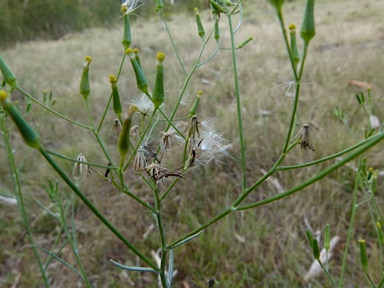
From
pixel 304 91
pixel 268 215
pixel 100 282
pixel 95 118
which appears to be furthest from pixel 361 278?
pixel 95 118

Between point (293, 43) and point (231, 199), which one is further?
point (231, 199)

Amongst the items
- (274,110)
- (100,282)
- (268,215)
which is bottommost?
(100,282)

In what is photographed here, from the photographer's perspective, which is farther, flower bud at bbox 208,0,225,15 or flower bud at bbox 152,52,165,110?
flower bud at bbox 208,0,225,15

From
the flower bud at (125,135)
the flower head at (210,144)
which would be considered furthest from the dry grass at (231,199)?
the flower bud at (125,135)

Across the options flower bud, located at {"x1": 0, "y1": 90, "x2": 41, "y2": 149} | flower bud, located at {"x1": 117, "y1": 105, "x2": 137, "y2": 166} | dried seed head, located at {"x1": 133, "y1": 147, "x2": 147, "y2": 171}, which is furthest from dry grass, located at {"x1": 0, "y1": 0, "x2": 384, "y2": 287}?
flower bud, located at {"x1": 0, "y1": 90, "x2": 41, "y2": 149}

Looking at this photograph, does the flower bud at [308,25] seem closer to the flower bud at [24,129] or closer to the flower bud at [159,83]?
the flower bud at [159,83]

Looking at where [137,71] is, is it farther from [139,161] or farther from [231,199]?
[231,199]

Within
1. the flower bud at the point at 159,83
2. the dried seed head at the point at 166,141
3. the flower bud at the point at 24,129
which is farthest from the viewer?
the dried seed head at the point at 166,141

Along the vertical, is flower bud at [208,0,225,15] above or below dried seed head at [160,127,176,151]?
above

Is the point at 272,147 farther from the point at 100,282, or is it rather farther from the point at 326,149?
the point at 100,282

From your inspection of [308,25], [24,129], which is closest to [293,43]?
[308,25]

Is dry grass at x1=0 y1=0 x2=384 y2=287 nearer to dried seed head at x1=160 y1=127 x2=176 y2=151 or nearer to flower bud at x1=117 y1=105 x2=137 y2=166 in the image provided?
dried seed head at x1=160 y1=127 x2=176 y2=151
